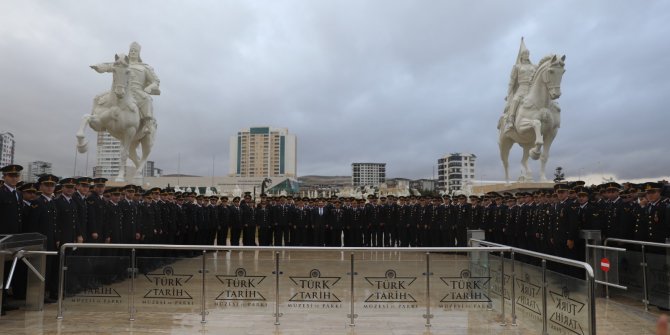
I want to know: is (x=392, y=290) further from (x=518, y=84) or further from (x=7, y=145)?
Result: (x=7, y=145)

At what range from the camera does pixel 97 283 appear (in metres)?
6.23

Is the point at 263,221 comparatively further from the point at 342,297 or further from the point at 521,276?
the point at 521,276

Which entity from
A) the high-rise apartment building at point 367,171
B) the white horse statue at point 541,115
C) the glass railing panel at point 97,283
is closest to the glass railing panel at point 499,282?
the glass railing panel at point 97,283

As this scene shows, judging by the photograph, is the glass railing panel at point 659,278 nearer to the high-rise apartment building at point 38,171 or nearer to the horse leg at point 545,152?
the horse leg at point 545,152

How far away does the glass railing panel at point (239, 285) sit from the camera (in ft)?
19.7

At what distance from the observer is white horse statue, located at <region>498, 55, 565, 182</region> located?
13.2 m

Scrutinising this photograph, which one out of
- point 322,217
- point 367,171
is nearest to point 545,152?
point 322,217

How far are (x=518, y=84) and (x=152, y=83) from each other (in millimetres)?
12292

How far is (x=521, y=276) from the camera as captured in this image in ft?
19.5

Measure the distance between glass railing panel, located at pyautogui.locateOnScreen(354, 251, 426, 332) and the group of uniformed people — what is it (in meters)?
2.54

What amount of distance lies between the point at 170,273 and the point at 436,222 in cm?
913

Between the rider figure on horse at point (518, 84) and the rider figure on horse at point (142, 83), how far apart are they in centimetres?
1159

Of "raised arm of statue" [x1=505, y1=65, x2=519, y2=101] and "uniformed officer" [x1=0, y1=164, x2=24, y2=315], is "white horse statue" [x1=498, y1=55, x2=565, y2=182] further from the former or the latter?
"uniformed officer" [x1=0, y1=164, x2=24, y2=315]

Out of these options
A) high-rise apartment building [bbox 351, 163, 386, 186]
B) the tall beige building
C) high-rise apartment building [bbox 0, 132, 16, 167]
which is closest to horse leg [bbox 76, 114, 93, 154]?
high-rise apartment building [bbox 0, 132, 16, 167]
